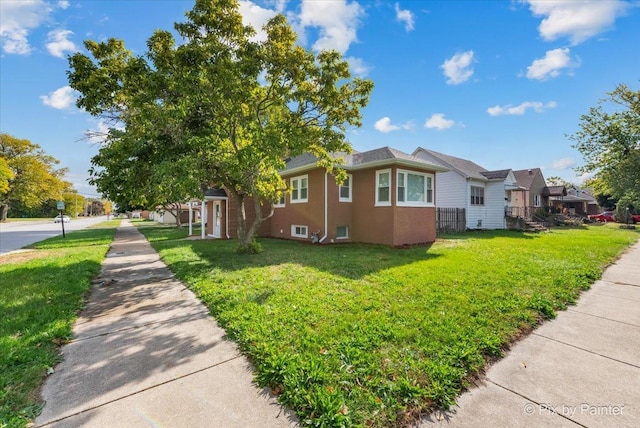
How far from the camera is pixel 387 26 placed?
1010cm

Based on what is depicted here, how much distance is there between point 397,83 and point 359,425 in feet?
46.1

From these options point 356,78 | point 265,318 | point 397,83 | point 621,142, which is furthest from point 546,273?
point 621,142

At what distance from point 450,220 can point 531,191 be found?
708 inches

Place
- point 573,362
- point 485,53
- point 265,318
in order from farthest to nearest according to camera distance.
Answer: point 485,53 → point 265,318 → point 573,362

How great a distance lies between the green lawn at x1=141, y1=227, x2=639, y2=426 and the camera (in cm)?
262

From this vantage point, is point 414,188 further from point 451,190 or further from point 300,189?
point 451,190

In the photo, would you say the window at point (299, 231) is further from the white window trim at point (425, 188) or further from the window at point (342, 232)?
the white window trim at point (425, 188)

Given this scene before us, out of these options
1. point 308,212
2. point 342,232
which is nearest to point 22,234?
point 308,212

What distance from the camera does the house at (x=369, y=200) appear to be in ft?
38.3

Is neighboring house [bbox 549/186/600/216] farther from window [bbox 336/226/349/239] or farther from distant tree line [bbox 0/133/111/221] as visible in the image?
distant tree line [bbox 0/133/111/221]

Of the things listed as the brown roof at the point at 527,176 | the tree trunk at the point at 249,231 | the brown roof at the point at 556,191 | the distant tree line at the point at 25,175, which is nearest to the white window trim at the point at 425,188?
the tree trunk at the point at 249,231

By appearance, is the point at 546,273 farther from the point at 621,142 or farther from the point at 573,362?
the point at 621,142

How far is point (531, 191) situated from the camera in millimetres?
29516

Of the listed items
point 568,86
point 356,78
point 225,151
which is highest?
point 568,86
